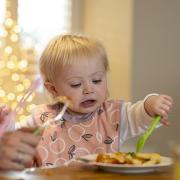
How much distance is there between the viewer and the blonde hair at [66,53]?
1537mm

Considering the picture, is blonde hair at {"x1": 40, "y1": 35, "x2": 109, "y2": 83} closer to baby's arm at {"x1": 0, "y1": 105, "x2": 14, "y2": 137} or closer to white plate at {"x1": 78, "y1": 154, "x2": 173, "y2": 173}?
baby's arm at {"x1": 0, "y1": 105, "x2": 14, "y2": 137}

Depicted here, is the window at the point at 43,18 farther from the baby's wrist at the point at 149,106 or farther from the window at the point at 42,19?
the baby's wrist at the point at 149,106

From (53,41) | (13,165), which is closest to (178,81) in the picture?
(53,41)

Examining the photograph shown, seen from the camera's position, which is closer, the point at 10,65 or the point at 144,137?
the point at 144,137

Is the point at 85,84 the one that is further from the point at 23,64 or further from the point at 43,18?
the point at 43,18

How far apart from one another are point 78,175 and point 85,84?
1.91ft

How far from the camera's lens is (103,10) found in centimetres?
→ 254

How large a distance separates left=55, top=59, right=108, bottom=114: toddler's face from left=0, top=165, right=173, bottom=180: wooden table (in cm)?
50

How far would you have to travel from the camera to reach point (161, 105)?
1242 millimetres

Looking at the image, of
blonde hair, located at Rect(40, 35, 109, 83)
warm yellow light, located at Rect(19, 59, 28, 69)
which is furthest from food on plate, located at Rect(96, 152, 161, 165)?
warm yellow light, located at Rect(19, 59, 28, 69)

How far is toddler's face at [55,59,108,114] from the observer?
4.86ft

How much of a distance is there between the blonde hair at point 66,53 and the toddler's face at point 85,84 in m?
0.03

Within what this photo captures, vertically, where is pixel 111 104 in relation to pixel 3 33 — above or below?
below

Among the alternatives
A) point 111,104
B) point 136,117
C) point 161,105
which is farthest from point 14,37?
point 161,105
